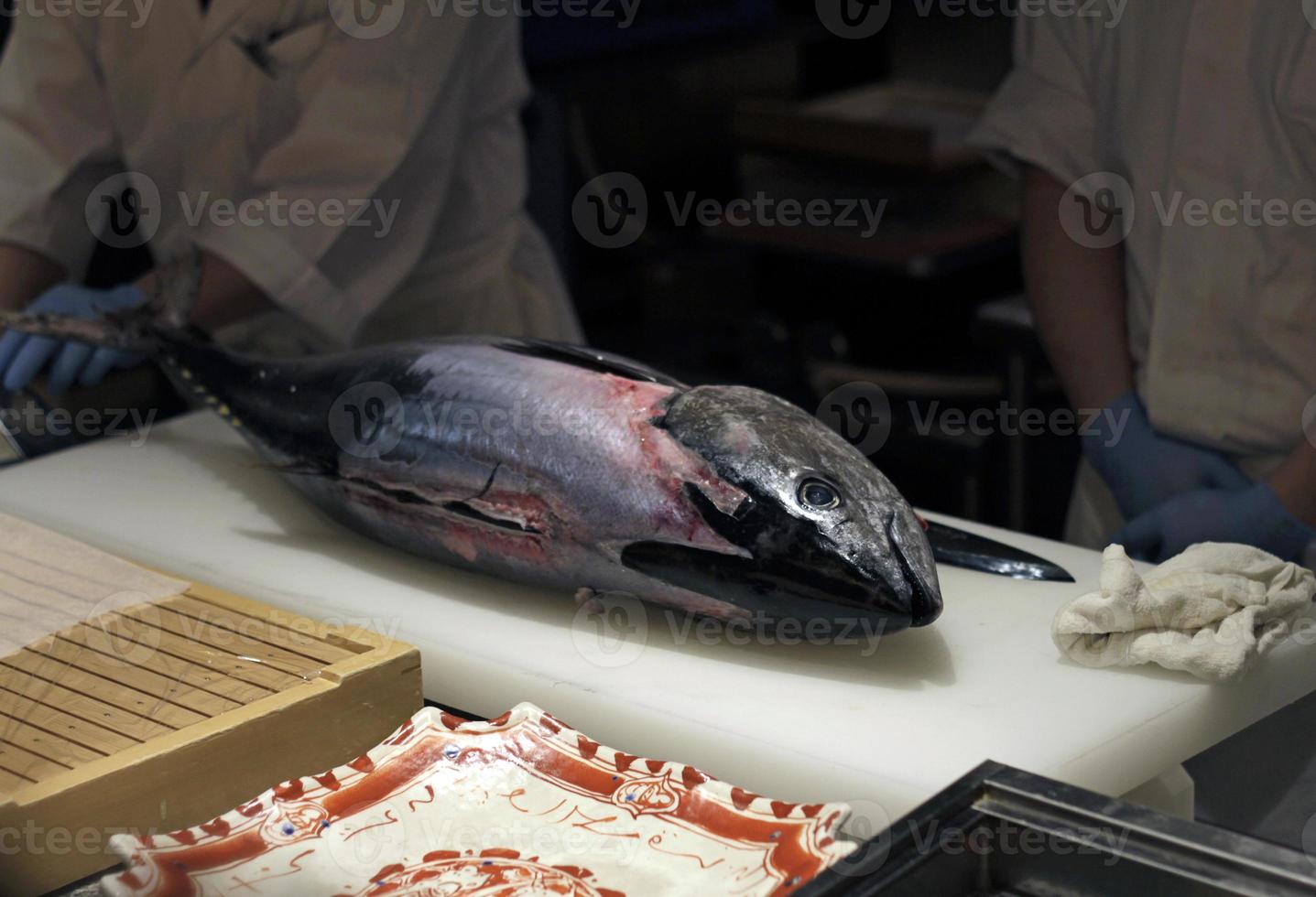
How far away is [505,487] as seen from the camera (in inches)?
54.4

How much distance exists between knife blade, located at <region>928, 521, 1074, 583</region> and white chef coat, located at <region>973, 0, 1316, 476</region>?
0.51m

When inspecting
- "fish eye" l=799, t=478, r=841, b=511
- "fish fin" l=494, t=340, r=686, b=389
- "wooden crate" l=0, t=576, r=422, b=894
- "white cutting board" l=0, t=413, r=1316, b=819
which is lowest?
"wooden crate" l=0, t=576, r=422, b=894

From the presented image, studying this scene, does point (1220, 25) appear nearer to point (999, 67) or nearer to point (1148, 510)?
point (1148, 510)

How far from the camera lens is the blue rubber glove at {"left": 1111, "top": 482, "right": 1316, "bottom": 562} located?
1.69m

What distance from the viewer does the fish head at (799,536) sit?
1.23m

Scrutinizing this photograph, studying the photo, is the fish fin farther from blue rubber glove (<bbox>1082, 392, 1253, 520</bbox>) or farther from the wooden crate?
blue rubber glove (<bbox>1082, 392, 1253, 520</bbox>)

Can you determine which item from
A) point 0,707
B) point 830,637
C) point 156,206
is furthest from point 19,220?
point 830,637

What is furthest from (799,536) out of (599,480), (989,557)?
(989,557)

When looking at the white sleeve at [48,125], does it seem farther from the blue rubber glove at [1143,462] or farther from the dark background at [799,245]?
the blue rubber glove at [1143,462]

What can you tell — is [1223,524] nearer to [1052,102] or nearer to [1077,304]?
[1077,304]

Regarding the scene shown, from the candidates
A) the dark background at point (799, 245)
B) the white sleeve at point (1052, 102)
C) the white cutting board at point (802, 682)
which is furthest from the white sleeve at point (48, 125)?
the white sleeve at point (1052, 102)

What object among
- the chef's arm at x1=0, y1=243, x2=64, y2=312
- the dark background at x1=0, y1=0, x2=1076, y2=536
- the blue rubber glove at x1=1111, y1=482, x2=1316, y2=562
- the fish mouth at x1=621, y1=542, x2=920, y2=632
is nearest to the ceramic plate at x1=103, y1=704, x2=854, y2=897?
the fish mouth at x1=621, y1=542, x2=920, y2=632

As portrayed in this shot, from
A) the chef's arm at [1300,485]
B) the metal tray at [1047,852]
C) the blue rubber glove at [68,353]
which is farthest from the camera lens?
the blue rubber glove at [68,353]

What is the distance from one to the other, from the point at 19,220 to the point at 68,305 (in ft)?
0.89
